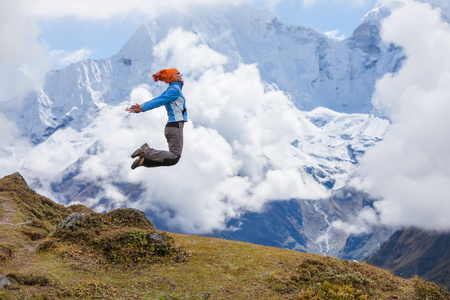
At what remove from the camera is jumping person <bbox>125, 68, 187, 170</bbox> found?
706 inches

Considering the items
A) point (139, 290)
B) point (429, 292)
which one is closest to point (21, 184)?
point (139, 290)

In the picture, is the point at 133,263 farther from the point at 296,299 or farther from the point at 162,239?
the point at 296,299

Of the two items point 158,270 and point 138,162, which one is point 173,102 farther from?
point 158,270

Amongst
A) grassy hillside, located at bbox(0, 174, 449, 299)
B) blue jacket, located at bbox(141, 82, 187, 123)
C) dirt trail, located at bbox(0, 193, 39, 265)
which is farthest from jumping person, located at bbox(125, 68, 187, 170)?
dirt trail, located at bbox(0, 193, 39, 265)

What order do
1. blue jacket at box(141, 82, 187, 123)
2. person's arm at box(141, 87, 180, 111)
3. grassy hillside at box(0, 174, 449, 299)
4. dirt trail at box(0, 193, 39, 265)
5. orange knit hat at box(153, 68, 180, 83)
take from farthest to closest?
1. dirt trail at box(0, 193, 39, 265)
2. orange knit hat at box(153, 68, 180, 83)
3. grassy hillside at box(0, 174, 449, 299)
4. blue jacket at box(141, 82, 187, 123)
5. person's arm at box(141, 87, 180, 111)

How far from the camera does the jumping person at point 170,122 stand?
706 inches

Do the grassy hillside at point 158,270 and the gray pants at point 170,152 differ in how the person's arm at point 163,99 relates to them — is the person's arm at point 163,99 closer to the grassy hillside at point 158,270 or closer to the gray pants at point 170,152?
the gray pants at point 170,152

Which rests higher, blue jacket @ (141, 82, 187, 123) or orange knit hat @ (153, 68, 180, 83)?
orange knit hat @ (153, 68, 180, 83)

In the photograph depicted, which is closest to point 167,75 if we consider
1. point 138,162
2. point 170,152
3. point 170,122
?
point 170,122

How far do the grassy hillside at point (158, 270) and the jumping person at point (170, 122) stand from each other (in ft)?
20.8

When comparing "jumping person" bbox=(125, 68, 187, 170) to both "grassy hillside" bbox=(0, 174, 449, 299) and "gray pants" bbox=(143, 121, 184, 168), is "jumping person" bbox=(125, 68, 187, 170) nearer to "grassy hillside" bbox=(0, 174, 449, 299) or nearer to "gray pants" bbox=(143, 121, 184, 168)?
"gray pants" bbox=(143, 121, 184, 168)

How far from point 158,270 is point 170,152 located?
24.6ft

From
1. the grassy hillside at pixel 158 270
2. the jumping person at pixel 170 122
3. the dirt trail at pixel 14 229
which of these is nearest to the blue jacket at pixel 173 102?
the jumping person at pixel 170 122

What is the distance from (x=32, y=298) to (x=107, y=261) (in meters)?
6.55
